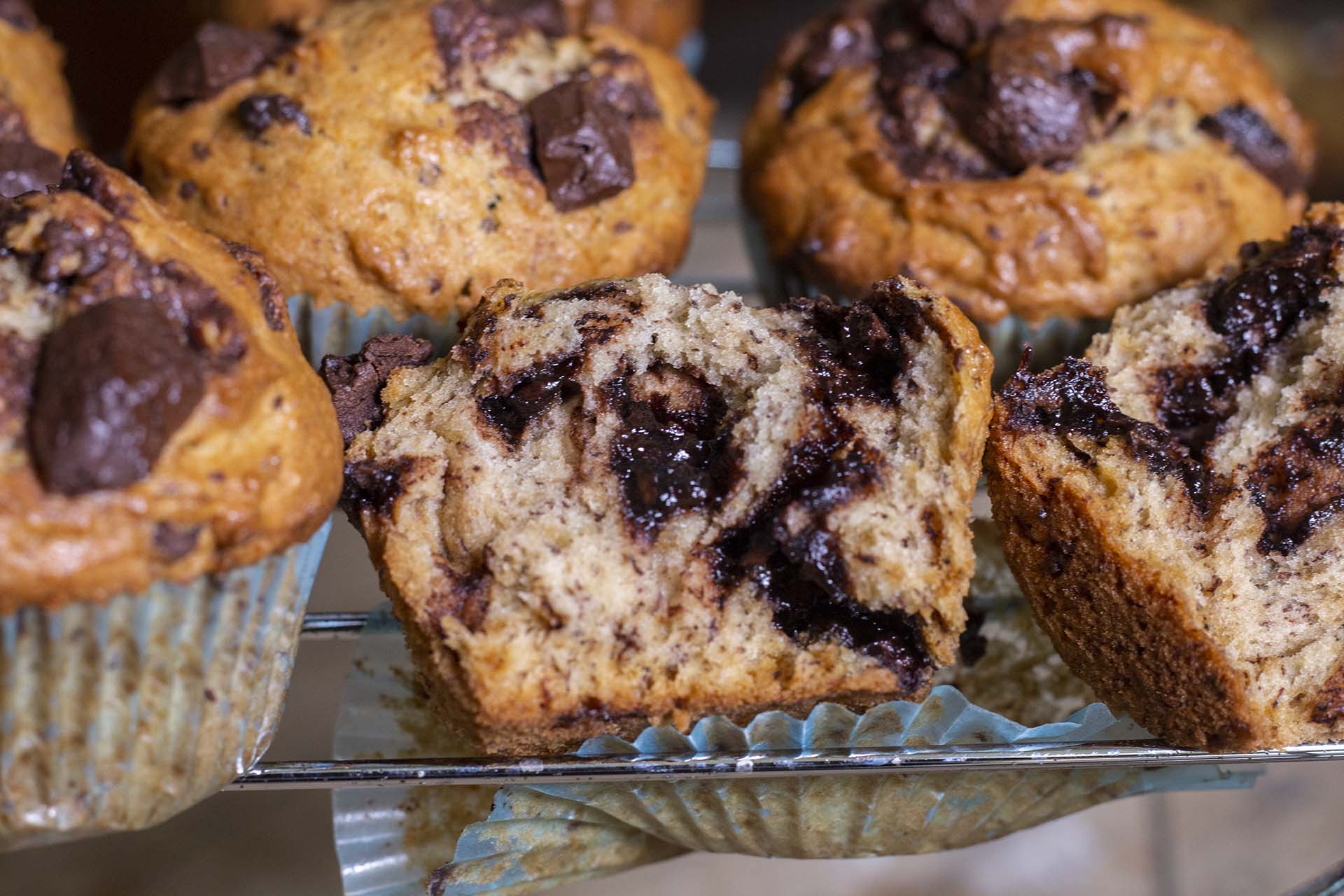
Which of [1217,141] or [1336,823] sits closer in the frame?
[1217,141]

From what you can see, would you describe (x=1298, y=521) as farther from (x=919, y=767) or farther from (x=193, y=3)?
(x=193, y=3)

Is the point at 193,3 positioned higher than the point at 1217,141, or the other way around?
the point at 1217,141

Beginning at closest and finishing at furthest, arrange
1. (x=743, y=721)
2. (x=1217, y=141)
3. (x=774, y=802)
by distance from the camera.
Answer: (x=743, y=721) < (x=774, y=802) < (x=1217, y=141)

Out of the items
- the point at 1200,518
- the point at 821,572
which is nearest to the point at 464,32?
the point at 821,572

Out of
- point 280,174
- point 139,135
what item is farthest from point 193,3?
point 280,174

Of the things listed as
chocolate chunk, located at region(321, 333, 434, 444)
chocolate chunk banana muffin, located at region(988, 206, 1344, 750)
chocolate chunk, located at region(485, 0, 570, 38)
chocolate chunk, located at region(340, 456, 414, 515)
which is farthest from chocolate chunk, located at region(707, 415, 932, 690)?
chocolate chunk, located at region(485, 0, 570, 38)

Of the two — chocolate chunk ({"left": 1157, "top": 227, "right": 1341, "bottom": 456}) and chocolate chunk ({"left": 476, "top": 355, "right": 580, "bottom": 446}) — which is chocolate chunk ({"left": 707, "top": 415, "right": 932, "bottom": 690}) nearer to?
chocolate chunk ({"left": 476, "top": 355, "right": 580, "bottom": 446})

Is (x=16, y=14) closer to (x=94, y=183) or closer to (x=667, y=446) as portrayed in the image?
(x=94, y=183)
